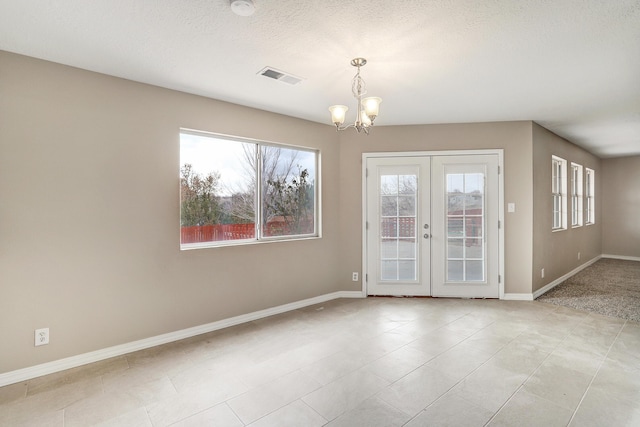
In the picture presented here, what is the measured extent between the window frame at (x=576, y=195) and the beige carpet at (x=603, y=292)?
3.28 ft

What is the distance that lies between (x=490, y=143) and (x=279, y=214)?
3095 mm

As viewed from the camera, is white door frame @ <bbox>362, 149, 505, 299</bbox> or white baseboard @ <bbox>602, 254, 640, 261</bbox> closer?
white door frame @ <bbox>362, 149, 505, 299</bbox>

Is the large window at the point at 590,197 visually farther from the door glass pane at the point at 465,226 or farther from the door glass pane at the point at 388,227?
the door glass pane at the point at 388,227

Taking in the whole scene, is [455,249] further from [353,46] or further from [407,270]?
[353,46]

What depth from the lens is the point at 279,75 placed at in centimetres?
299

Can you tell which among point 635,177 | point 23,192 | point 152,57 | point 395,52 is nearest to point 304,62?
point 395,52

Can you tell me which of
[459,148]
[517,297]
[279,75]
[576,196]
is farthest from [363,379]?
[576,196]

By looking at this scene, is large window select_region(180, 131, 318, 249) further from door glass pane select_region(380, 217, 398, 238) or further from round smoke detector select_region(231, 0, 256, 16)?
round smoke detector select_region(231, 0, 256, 16)

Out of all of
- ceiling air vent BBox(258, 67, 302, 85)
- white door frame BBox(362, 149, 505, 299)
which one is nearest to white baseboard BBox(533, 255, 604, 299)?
white door frame BBox(362, 149, 505, 299)

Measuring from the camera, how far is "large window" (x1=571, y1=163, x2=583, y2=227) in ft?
21.1

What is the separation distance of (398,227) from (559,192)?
3.36 metres

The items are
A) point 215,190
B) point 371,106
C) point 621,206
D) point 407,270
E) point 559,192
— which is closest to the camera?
point 371,106

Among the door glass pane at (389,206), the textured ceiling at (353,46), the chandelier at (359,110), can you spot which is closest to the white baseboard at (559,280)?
the door glass pane at (389,206)

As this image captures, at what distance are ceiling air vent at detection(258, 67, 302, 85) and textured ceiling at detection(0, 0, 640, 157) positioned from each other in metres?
0.06
